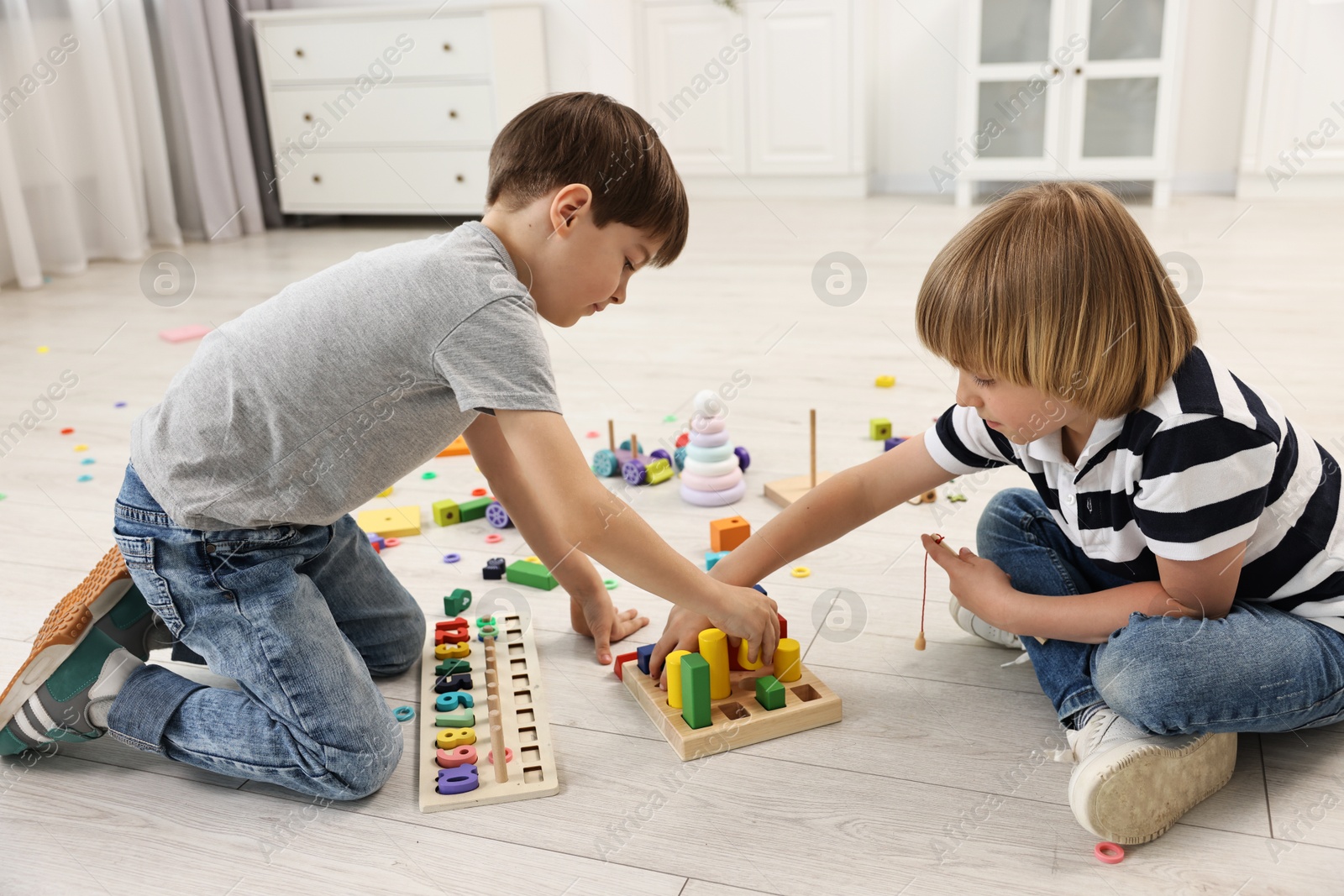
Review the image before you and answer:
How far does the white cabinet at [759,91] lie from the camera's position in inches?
145

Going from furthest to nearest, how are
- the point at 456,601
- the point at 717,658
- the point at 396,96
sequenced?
1. the point at 396,96
2. the point at 456,601
3. the point at 717,658

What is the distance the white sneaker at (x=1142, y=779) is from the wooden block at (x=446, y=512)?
828mm

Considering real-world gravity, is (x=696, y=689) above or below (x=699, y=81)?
below

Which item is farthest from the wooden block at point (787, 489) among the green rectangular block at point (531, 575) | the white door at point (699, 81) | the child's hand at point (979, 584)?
the white door at point (699, 81)

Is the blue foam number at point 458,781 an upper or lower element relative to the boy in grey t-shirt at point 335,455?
lower

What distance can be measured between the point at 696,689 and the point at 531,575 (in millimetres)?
361

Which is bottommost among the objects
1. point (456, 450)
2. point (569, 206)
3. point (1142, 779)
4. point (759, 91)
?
point (456, 450)

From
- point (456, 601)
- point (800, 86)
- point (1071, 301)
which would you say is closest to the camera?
point (1071, 301)

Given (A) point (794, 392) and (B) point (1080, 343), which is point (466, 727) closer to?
(B) point (1080, 343)

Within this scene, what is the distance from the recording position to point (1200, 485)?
A: 0.76 meters

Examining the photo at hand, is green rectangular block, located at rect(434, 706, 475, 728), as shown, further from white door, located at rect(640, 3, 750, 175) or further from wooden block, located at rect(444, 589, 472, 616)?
white door, located at rect(640, 3, 750, 175)

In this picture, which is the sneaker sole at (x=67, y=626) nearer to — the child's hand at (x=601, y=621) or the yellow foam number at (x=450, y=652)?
the yellow foam number at (x=450, y=652)

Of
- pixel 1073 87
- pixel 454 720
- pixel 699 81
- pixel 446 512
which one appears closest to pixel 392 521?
pixel 446 512

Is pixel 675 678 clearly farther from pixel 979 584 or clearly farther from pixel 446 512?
pixel 446 512
